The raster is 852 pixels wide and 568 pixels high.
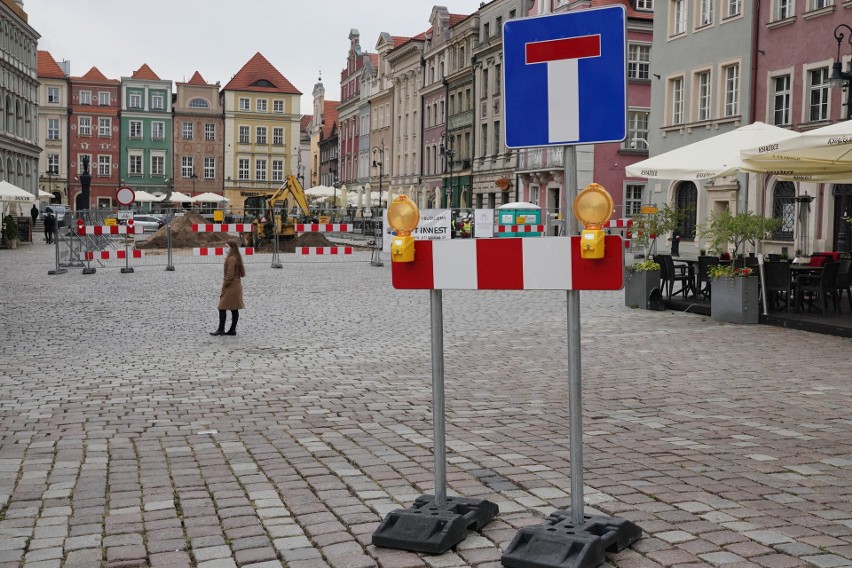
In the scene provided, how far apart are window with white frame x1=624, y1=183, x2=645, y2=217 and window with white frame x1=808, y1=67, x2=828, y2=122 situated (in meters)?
20.8

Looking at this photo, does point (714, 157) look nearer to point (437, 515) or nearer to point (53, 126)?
point (437, 515)

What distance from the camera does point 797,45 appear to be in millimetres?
33656

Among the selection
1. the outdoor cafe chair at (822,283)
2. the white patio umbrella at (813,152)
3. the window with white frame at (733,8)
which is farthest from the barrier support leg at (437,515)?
the window with white frame at (733,8)

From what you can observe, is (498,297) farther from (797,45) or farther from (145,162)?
(145,162)

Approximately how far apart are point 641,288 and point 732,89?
2141 centimetres

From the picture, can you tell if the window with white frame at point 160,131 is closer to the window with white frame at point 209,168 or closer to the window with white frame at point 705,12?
the window with white frame at point 209,168

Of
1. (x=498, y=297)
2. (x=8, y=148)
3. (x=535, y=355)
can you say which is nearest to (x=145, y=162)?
(x=8, y=148)

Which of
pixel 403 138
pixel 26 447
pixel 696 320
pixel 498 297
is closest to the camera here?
pixel 26 447

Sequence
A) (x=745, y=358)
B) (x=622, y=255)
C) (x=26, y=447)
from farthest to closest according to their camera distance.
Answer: (x=745, y=358), (x=26, y=447), (x=622, y=255)

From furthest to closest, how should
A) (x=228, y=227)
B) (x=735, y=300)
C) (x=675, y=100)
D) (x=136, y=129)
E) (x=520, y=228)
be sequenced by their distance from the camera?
(x=136, y=129), (x=675, y=100), (x=520, y=228), (x=228, y=227), (x=735, y=300)

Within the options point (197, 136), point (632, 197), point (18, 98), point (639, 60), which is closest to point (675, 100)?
point (639, 60)

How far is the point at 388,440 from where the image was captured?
24.0 ft

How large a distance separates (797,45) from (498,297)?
1860cm

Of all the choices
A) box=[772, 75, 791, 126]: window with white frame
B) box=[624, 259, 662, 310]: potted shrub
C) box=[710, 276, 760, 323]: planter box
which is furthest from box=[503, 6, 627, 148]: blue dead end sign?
box=[772, 75, 791, 126]: window with white frame
